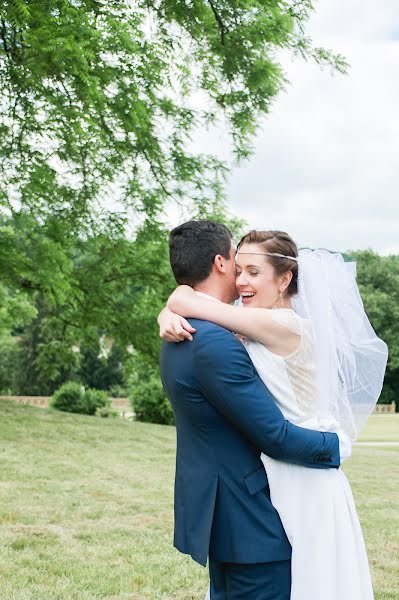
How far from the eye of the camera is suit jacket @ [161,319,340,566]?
258 cm

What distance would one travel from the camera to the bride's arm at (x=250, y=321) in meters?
Answer: 2.74

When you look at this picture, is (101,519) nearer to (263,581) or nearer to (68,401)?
(263,581)

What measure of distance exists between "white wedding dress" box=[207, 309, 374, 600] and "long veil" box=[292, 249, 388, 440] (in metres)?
0.11

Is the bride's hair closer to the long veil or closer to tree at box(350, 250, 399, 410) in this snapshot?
the long veil

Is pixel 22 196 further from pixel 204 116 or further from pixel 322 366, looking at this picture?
pixel 322 366

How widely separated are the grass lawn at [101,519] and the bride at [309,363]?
3.36m

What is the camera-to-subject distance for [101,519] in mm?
8430

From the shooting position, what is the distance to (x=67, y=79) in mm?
13375

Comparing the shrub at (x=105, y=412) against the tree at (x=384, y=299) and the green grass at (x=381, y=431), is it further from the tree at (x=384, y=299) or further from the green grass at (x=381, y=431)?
the tree at (x=384, y=299)

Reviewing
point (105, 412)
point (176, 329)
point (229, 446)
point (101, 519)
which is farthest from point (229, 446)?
point (105, 412)

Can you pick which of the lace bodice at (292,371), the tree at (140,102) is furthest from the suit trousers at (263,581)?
the tree at (140,102)

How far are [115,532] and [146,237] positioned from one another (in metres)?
9.81

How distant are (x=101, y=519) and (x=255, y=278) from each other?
20.3 ft

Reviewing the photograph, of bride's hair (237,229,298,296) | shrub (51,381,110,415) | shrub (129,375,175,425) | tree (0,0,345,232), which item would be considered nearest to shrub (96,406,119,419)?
shrub (51,381,110,415)
